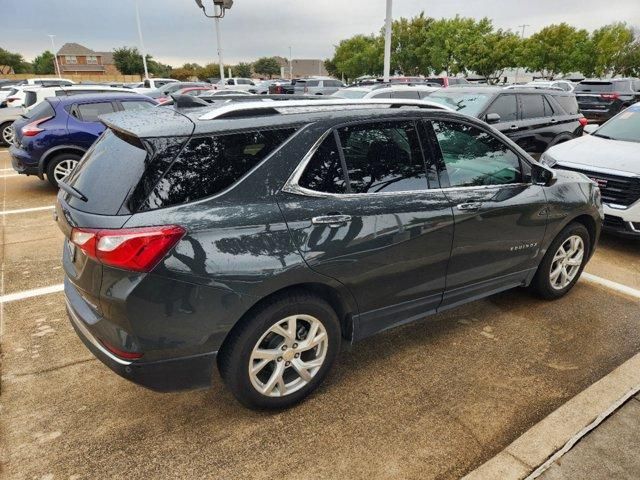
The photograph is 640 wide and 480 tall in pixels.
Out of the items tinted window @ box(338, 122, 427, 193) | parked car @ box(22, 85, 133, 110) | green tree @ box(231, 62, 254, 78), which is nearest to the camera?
tinted window @ box(338, 122, 427, 193)

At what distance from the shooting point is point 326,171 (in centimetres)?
255

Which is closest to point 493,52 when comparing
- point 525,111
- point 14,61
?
point 525,111

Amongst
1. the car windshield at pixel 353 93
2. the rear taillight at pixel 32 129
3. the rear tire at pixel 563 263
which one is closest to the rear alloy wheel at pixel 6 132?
the rear taillight at pixel 32 129

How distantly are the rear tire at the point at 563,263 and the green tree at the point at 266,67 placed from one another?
279 feet

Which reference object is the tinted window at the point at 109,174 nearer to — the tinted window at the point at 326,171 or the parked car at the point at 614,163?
the tinted window at the point at 326,171

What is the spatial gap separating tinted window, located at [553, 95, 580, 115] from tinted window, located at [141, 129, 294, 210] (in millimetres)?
8255

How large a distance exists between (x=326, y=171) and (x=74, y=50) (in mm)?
107980

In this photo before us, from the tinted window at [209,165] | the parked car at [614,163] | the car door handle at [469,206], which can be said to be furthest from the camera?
the parked car at [614,163]

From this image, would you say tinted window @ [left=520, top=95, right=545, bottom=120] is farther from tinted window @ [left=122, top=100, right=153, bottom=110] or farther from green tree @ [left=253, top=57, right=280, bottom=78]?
green tree @ [left=253, top=57, right=280, bottom=78]

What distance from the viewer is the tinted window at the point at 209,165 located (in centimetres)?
217

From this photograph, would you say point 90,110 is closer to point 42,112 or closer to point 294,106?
point 42,112

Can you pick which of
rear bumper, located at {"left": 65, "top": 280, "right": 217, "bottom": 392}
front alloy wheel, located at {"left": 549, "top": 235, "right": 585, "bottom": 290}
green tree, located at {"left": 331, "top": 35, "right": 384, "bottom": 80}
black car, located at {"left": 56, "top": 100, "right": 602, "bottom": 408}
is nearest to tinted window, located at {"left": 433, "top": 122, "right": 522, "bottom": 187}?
black car, located at {"left": 56, "top": 100, "right": 602, "bottom": 408}

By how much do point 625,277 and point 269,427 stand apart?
159 inches

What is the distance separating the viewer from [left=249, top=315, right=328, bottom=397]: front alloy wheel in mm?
2473
